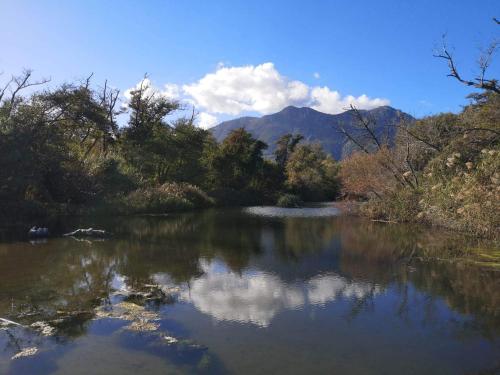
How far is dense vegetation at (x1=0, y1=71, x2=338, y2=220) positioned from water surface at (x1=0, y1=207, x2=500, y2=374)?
7.68 metres

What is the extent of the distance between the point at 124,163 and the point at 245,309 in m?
27.4

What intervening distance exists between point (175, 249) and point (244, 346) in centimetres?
814

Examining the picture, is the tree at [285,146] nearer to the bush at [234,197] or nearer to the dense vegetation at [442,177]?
the bush at [234,197]

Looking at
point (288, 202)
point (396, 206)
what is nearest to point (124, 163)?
point (288, 202)

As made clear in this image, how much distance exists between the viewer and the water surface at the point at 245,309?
5637mm

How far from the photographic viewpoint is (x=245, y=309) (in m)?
Result: 7.81

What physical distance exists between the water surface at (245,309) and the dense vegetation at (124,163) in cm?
768

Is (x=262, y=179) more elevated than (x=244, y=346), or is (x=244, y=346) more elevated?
(x=262, y=179)

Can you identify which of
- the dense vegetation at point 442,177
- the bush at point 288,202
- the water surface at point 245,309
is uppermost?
the dense vegetation at point 442,177

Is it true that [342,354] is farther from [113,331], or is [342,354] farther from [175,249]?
[175,249]

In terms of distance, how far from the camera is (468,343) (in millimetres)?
6387

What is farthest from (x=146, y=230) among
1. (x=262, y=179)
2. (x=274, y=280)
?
(x=262, y=179)

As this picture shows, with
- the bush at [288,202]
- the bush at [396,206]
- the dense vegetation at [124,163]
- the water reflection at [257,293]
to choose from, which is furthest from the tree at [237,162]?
the water reflection at [257,293]

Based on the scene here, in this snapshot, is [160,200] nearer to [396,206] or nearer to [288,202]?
[288,202]
